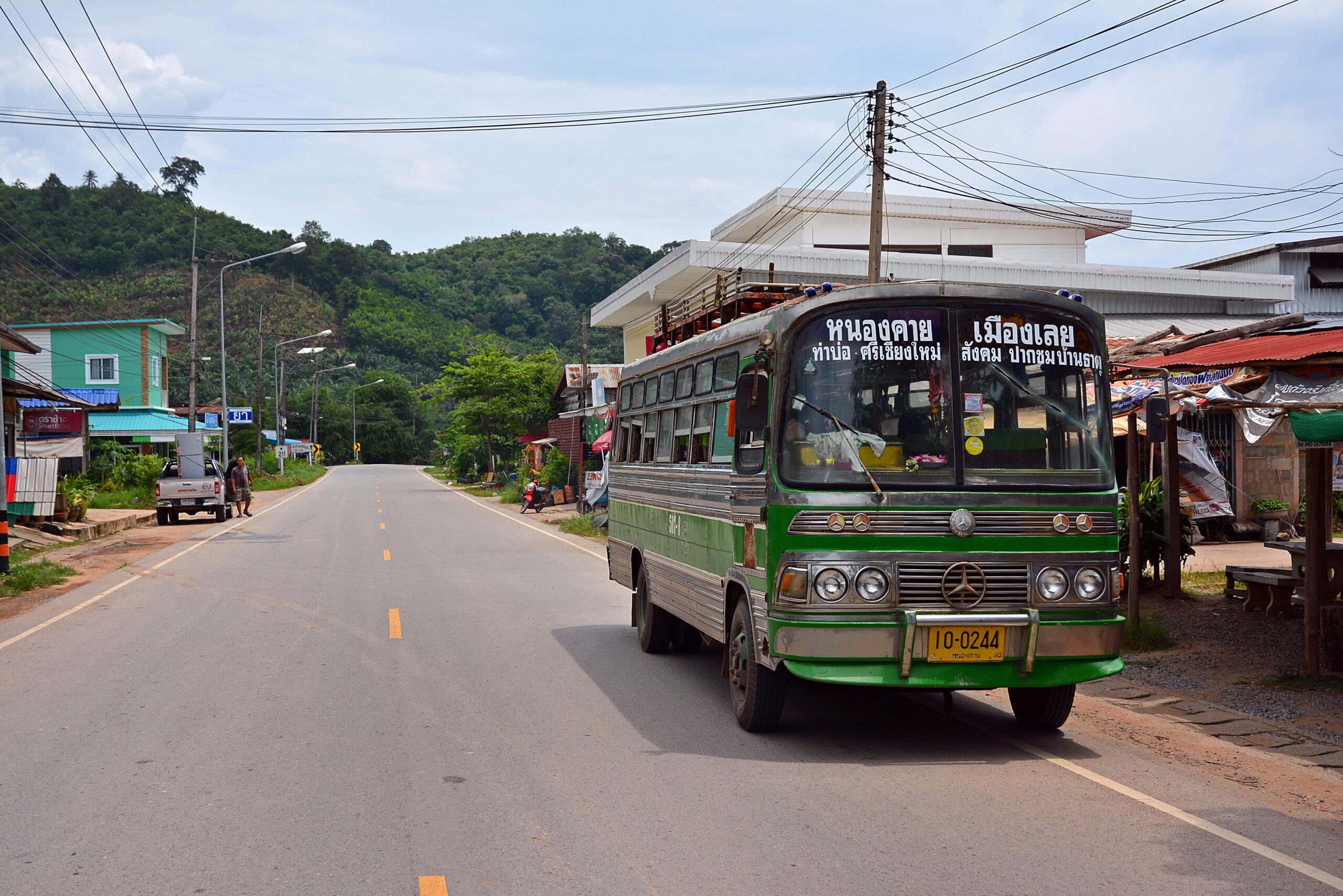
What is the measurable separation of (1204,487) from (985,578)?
1558 cm

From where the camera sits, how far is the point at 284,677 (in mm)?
9219

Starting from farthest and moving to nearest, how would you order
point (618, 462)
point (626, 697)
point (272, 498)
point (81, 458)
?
point (272, 498), point (81, 458), point (618, 462), point (626, 697)

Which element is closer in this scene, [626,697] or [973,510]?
[973,510]

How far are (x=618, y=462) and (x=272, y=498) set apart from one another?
36374 mm

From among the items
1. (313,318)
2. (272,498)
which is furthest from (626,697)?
(313,318)

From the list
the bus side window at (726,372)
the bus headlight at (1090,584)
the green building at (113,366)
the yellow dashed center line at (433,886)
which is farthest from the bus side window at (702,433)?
the green building at (113,366)

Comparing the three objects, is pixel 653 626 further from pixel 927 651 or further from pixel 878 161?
pixel 878 161

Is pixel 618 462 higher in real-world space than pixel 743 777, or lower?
higher

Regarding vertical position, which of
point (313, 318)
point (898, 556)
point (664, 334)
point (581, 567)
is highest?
point (313, 318)

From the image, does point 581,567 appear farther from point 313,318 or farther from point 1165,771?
point 313,318

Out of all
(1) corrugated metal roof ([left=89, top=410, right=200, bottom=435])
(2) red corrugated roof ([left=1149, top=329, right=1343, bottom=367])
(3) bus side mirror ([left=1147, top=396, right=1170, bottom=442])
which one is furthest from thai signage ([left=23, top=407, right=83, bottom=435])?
(3) bus side mirror ([left=1147, top=396, right=1170, bottom=442])

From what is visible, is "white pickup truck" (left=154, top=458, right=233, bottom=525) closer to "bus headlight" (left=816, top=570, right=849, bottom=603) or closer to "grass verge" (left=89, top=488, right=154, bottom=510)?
Result: "grass verge" (left=89, top=488, right=154, bottom=510)

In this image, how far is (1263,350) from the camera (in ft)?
32.0

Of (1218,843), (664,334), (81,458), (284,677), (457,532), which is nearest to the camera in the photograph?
(1218,843)
